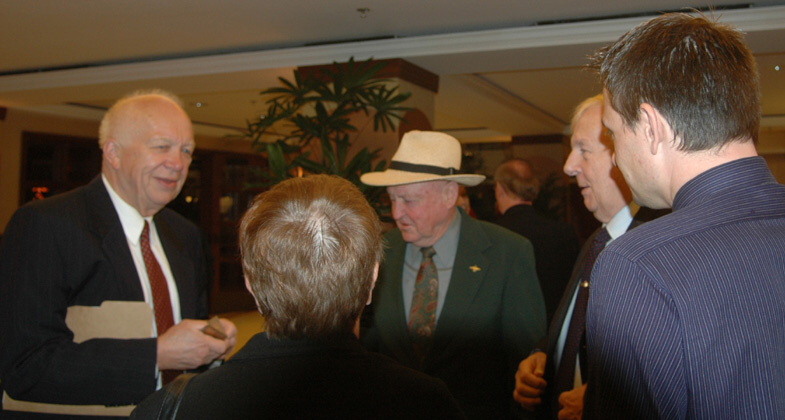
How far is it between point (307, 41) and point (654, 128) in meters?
5.86

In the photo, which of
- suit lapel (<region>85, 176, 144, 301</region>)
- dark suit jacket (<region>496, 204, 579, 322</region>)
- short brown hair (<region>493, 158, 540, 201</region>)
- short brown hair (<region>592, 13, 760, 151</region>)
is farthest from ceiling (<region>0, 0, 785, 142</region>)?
short brown hair (<region>592, 13, 760, 151</region>)

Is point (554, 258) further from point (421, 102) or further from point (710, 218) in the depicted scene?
point (421, 102)

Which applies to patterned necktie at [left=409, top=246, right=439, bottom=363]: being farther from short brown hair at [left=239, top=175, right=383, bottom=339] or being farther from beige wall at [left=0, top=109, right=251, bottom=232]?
beige wall at [left=0, top=109, right=251, bottom=232]

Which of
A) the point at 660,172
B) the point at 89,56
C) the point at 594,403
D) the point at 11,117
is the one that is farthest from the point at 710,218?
the point at 11,117

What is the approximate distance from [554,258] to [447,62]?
133 inches

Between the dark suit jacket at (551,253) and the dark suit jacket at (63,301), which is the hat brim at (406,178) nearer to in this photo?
the dark suit jacket at (63,301)

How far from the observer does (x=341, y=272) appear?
1075 mm

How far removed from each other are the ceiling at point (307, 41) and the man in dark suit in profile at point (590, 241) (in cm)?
354

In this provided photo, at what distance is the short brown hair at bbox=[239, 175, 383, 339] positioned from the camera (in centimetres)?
106

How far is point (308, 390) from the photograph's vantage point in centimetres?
97

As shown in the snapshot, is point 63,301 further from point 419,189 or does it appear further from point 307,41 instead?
point 307,41

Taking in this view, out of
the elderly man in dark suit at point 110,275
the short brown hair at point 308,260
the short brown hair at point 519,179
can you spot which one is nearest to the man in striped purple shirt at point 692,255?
the short brown hair at point 308,260

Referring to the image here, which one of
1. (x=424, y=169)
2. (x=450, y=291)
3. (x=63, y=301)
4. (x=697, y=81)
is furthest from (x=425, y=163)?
(x=697, y=81)

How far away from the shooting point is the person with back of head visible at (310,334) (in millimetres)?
964
